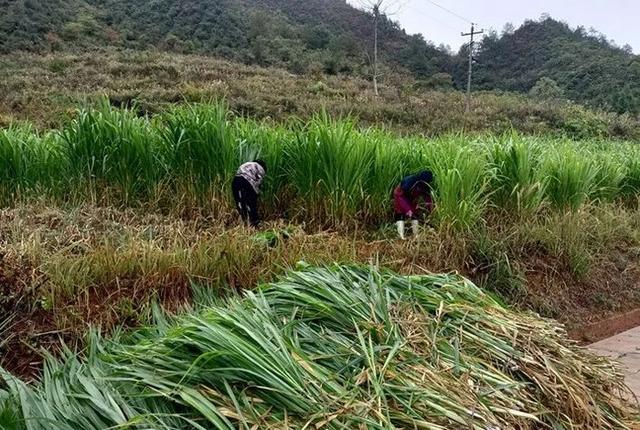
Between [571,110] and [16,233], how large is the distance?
29.7 m

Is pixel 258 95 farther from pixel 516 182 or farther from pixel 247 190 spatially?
pixel 247 190

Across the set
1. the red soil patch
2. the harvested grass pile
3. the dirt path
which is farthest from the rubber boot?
the red soil patch

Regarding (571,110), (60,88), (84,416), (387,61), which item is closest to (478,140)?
(84,416)

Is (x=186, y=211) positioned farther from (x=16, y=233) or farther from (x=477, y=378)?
(x=477, y=378)

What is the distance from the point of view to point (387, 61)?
157 ft

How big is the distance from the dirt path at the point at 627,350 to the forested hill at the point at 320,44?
31303mm

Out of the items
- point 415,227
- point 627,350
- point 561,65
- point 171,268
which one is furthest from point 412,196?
point 561,65

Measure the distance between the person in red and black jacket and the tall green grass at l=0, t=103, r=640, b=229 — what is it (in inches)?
3.5

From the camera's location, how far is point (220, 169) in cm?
426

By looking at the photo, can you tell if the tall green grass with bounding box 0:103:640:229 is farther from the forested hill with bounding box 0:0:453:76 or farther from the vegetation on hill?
the forested hill with bounding box 0:0:453:76

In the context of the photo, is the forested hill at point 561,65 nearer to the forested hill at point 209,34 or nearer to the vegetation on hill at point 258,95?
the forested hill at point 209,34

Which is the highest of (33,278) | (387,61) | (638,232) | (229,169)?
A: (387,61)

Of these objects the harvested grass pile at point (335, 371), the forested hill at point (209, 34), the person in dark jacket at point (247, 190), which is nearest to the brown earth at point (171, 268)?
the person in dark jacket at point (247, 190)

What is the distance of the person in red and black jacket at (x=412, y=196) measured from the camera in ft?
13.5
